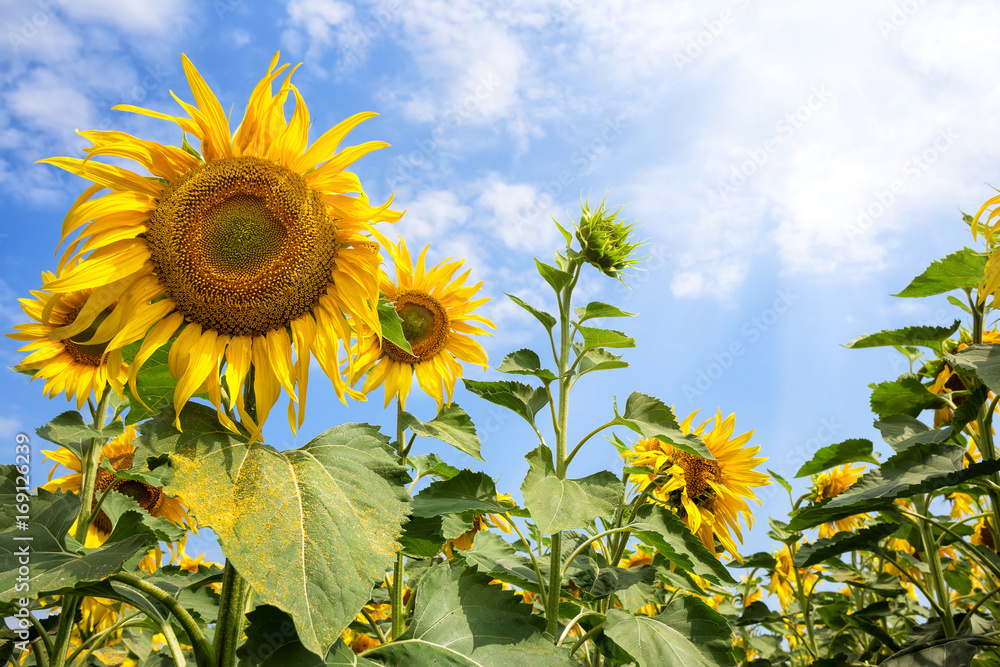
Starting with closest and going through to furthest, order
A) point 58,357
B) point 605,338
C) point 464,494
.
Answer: point 464,494
point 605,338
point 58,357

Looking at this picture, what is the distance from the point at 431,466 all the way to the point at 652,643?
1313 millimetres

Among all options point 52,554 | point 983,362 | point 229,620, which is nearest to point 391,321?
point 229,620

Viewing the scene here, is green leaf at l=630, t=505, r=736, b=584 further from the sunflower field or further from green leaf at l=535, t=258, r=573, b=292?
green leaf at l=535, t=258, r=573, b=292

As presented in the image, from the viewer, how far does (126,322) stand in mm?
1662

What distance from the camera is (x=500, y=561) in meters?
2.79

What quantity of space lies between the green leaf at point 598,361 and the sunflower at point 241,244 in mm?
1351

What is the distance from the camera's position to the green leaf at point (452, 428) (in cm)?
246

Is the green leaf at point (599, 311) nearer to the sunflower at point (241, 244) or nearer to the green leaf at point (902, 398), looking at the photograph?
the sunflower at point (241, 244)

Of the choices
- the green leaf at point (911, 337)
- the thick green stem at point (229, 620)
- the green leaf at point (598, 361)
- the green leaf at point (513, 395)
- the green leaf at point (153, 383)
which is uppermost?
the green leaf at point (911, 337)

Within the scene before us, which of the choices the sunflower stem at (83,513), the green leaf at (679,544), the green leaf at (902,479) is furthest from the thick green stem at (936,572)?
Answer: the sunflower stem at (83,513)

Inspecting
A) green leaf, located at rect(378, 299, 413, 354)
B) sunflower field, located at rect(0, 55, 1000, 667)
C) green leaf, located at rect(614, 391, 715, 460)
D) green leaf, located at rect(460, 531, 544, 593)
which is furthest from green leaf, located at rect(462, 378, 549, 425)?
green leaf, located at rect(378, 299, 413, 354)

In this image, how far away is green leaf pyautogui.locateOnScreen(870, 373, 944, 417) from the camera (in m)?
3.32

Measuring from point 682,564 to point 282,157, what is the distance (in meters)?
2.04

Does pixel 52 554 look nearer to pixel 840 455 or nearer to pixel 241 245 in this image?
pixel 241 245
